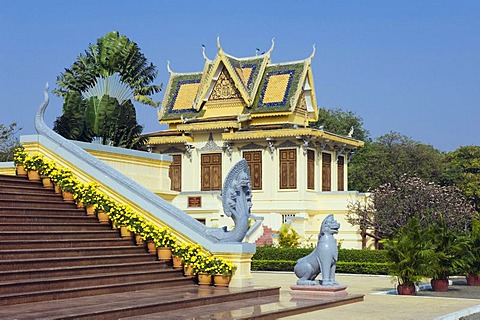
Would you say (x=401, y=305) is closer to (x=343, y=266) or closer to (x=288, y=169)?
(x=343, y=266)

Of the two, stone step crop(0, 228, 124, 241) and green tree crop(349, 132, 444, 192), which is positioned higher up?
green tree crop(349, 132, 444, 192)

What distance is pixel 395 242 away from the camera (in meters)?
15.8

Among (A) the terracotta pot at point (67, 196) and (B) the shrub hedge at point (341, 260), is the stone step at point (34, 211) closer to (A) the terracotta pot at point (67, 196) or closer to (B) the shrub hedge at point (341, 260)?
(A) the terracotta pot at point (67, 196)

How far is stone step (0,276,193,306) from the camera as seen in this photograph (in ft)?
33.4

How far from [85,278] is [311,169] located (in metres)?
23.6

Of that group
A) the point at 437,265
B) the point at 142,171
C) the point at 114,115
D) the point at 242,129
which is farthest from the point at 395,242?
the point at 242,129

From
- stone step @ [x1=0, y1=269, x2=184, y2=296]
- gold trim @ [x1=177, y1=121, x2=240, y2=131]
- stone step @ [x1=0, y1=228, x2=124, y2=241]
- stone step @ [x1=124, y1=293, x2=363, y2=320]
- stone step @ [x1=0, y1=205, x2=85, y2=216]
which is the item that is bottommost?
stone step @ [x1=124, y1=293, x2=363, y2=320]

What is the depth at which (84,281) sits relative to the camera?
11.6 m

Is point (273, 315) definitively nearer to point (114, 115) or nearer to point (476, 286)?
point (476, 286)

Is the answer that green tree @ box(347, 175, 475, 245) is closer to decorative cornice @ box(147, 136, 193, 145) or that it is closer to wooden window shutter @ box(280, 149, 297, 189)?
wooden window shutter @ box(280, 149, 297, 189)

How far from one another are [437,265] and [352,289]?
195 centimetres

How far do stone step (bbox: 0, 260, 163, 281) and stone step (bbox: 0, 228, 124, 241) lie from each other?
3.23ft

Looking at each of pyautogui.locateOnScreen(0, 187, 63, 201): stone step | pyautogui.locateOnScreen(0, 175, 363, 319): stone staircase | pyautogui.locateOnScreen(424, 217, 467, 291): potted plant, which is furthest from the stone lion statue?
pyautogui.locateOnScreen(0, 187, 63, 201): stone step

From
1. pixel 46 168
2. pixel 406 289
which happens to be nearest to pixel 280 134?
pixel 406 289
